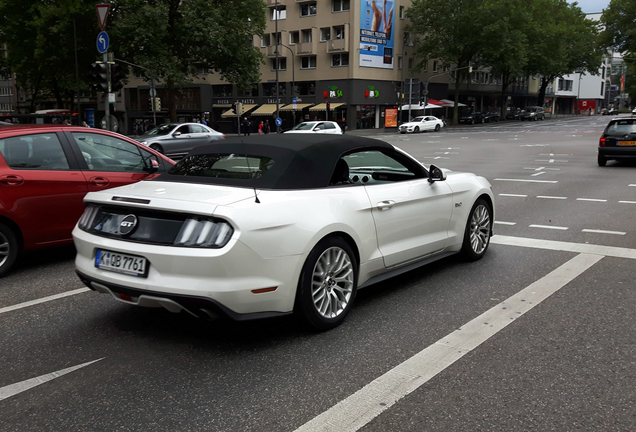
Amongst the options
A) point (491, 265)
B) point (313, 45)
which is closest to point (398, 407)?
point (491, 265)

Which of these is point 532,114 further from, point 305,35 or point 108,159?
point 108,159

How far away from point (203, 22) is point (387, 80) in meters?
31.5

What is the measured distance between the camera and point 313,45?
60844 mm

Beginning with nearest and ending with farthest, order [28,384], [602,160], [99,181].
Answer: [28,384]
[99,181]
[602,160]

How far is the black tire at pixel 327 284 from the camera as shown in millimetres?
4129

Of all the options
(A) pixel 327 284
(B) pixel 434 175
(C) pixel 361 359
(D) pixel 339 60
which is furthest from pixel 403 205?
(D) pixel 339 60

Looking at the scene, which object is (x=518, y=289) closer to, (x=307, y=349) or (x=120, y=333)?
(x=307, y=349)

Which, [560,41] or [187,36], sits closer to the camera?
[187,36]

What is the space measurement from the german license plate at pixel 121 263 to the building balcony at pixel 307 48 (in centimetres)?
5911

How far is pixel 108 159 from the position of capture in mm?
7098

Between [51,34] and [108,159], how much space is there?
33677 millimetres

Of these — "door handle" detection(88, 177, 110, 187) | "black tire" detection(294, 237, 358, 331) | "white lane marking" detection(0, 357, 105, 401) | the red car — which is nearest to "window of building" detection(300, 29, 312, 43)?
the red car

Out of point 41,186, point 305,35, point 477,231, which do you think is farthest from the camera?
point 305,35

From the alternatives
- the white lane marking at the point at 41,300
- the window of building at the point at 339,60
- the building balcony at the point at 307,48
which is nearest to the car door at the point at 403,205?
the white lane marking at the point at 41,300
